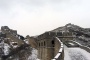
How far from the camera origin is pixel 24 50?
6362cm

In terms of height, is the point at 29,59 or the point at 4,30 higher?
the point at 4,30

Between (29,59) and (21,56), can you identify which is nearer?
(29,59)

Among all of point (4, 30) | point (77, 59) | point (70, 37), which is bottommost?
point (77, 59)

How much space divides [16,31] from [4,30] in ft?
16.4

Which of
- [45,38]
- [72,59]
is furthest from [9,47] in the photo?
[72,59]

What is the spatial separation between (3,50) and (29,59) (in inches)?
444

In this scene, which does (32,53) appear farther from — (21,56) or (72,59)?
(72,59)


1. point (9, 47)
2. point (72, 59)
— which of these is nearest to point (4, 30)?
point (9, 47)

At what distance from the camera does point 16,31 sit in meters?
80.0

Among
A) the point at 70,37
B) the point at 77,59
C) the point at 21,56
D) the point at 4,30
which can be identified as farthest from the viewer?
the point at 4,30

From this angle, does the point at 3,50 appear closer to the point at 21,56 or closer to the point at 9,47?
the point at 9,47

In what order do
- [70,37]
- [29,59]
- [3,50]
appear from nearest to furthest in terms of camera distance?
[70,37], [29,59], [3,50]

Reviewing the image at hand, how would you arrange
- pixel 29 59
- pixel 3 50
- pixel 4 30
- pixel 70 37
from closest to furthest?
pixel 70 37
pixel 29 59
pixel 3 50
pixel 4 30

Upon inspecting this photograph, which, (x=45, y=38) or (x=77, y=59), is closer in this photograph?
(x=77, y=59)
